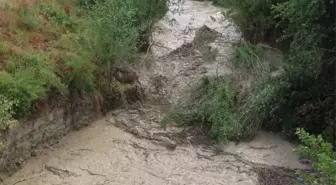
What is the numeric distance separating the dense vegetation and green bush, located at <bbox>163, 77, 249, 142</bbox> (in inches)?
57.3

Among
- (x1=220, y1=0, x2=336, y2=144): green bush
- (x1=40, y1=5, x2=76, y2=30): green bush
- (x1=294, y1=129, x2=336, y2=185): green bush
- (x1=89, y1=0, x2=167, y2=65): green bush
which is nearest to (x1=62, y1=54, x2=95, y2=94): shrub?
(x1=89, y1=0, x2=167, y2=65): green bush

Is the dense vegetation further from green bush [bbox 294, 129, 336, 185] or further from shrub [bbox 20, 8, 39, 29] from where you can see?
green bush [bbox 294, 129, 336, 185]

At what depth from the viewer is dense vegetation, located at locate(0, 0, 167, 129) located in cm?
805

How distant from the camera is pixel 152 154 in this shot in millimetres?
8641

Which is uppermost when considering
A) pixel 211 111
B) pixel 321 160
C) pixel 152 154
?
pixel 321 160

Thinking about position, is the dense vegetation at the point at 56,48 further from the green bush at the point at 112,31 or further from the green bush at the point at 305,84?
the green bush at the point at 305,84

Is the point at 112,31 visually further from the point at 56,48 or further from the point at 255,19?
the point at 255,19

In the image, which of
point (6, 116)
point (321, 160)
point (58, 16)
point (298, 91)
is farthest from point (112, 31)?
point (321, 160)

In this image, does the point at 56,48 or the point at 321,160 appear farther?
the point at 56,48

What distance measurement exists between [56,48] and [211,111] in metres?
3.04

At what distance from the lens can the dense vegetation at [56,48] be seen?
805cm

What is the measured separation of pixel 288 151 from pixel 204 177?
1777mm

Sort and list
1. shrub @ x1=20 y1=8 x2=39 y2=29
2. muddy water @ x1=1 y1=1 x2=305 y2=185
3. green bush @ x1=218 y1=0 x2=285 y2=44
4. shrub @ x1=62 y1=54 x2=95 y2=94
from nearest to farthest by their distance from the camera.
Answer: muddy water @ x1=1 y1=1 x2=305 y2=185, shrub @ x1=62 y1=54 x2=95 y2=94, shrub @ x1=20 y1=8 x2=39 y2=29, green bush @ x1=218 y1=0 x2=285 y2=44

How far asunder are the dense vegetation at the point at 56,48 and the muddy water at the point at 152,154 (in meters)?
0.84
